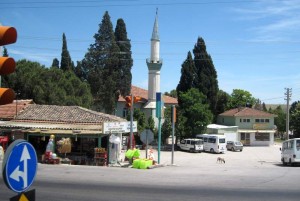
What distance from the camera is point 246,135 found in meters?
67.8

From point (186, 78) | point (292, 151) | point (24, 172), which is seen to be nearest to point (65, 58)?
point (186, 78)

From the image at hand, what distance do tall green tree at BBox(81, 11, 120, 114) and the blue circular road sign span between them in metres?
54.7

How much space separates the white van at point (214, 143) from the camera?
169 feet

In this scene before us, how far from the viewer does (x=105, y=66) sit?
60.0 metres

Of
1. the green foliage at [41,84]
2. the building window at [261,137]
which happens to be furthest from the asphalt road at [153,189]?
the building window at [261,137]

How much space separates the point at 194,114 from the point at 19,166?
51310 mm

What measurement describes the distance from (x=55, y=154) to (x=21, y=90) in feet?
75.0

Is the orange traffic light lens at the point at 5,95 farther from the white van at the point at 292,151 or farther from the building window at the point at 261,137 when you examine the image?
the building window at the point at 261,137

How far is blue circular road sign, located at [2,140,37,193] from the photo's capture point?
3.94 metres

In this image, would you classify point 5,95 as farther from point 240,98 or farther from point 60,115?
point 240,98

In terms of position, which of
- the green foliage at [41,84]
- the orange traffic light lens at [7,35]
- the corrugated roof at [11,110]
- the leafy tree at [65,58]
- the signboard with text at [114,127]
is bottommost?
the signboard with text at [114,127]

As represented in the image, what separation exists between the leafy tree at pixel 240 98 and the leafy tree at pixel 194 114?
38629 millimetres

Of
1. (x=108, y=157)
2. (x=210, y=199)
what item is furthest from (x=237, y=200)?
(x=108, y=157)

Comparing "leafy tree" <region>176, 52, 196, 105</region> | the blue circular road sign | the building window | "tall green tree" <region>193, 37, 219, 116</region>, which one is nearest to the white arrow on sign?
the blue circular road sign
